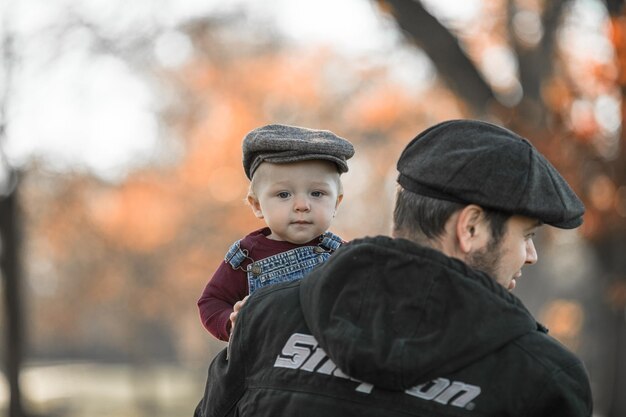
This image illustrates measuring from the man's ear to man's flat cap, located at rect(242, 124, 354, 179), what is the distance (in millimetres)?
847

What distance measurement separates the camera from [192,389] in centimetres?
3756

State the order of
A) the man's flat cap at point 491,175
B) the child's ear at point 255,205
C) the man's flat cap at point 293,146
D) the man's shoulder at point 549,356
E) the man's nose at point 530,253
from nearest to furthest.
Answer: the man's shoulder at point 549,356
the man's flat cap at point 491,175
the man's nose at point 530,253
the man's flat cap at point 293,146
the child's ear at point 255,205

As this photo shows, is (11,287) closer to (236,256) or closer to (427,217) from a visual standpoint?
(236,256)

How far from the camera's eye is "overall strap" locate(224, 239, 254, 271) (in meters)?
2.98

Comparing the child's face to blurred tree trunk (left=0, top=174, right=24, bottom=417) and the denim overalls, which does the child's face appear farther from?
blurred tree trunk (left=0, top=174, right=24, bottom=417)

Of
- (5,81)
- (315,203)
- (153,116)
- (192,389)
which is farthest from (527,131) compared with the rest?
(192,389)

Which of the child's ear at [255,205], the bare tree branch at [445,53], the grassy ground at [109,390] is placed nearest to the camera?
the child's ear at [255,205]

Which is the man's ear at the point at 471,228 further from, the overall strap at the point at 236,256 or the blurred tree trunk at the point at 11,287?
the blurred tree trunk at the point at 11,287

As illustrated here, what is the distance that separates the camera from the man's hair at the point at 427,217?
7.10 ft

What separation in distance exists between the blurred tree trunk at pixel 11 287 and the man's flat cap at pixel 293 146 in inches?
414

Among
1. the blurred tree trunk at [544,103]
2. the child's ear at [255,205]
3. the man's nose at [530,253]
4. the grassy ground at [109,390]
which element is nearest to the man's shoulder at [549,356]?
the man's nose at [530,253]

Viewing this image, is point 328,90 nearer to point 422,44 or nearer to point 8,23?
point 8,23

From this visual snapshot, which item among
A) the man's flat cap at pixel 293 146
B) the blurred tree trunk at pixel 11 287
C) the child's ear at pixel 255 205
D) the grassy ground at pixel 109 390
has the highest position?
the grassy ground at pixel 109 390

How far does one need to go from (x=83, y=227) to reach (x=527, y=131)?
15276 millimetres
